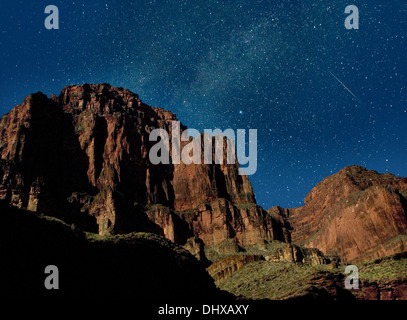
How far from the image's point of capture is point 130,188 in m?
142

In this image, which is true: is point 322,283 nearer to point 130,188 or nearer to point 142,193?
point 130,188

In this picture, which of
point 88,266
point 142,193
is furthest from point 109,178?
point 88,266

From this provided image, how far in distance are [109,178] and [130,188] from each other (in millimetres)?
10817

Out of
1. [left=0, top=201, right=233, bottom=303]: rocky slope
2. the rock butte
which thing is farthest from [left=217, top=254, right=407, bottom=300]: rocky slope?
the rock butte

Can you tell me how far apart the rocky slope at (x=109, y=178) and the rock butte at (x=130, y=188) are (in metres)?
0.43

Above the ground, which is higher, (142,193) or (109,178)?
(109,178)

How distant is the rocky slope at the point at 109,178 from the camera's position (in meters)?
112

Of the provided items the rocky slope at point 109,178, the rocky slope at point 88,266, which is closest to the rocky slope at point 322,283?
the rocky slope at point 88,266

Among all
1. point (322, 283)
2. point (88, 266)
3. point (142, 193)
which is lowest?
point (322, 283)

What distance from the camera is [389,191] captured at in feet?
516

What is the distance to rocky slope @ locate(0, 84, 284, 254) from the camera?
11188 cm
